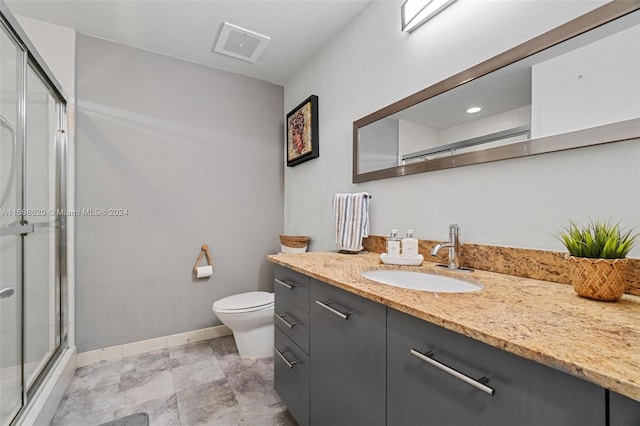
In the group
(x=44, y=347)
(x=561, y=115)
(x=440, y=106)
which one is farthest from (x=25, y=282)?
(x=561, y=115)

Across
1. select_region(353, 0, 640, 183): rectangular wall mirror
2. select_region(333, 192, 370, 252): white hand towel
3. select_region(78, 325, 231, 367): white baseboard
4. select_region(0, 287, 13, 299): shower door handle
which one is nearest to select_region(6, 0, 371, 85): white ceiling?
select_region(353, 0, 640, 183): rectangular wall mirror

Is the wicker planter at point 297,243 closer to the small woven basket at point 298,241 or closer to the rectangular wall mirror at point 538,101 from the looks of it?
the small woven basket at point 298,241

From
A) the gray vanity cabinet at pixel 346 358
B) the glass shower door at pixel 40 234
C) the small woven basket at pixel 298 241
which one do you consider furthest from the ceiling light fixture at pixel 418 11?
the glass shower door at pixel 40 234

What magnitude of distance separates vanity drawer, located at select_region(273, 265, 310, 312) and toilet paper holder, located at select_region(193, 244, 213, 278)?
1.08 meters

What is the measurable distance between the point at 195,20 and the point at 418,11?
4.80ft

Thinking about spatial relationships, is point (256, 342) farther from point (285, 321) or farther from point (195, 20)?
point (195, 20)

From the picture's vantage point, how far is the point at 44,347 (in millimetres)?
1670

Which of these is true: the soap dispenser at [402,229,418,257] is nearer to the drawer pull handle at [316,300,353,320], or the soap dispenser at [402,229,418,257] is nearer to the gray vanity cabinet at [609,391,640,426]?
the drawer pull handle at [316,300,353,320]

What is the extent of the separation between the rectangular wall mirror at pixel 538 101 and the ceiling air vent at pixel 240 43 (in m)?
1.28

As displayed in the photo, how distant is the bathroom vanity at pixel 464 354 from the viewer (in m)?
0.46

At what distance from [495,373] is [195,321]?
241 cm

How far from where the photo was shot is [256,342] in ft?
6.96

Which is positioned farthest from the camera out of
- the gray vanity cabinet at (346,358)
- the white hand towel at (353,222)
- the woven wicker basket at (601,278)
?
the white hand towel at (353,222)

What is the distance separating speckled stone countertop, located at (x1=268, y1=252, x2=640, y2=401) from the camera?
438 mm
